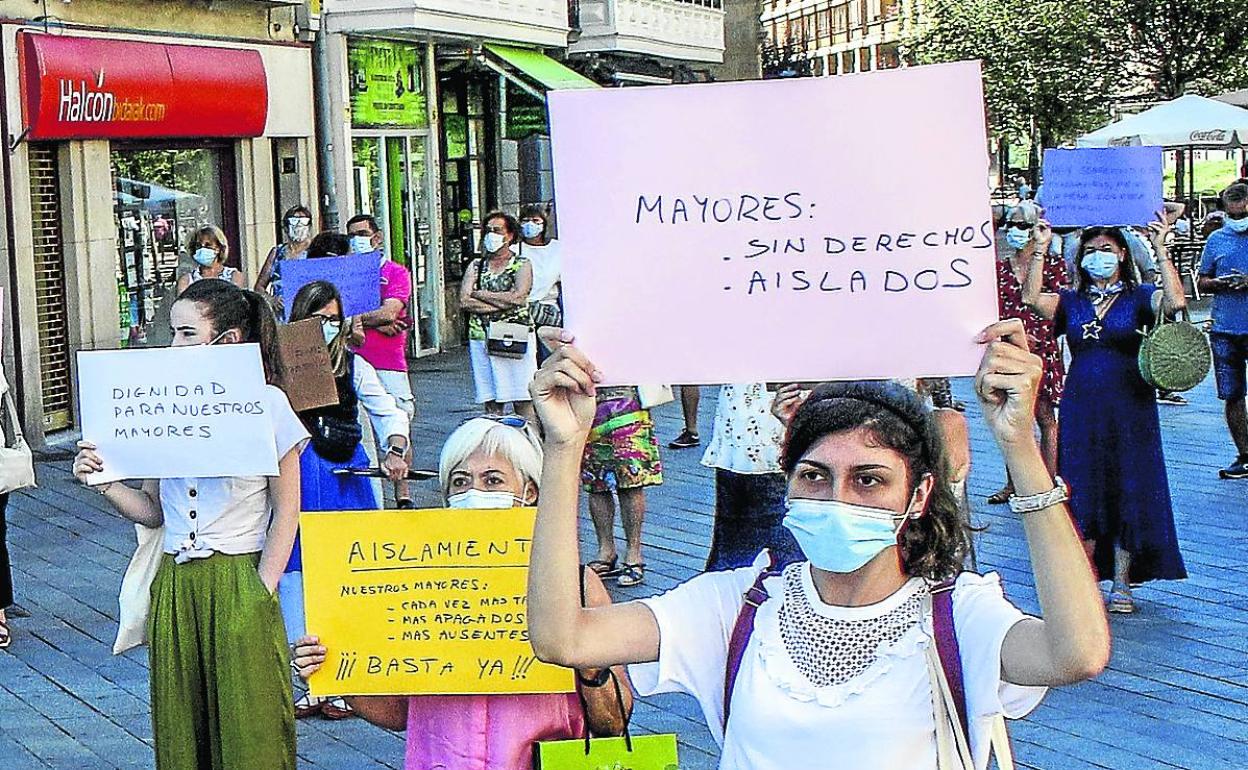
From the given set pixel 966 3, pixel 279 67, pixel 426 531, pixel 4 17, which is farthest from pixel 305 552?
pixel 966 3

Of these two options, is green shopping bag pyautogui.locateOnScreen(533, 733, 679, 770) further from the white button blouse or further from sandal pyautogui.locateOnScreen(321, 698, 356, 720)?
sandal pyautogui.locateOnScreen(321, 698, 356, 720)

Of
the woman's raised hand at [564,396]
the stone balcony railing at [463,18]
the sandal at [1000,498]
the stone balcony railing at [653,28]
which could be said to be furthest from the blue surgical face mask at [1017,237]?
the stone balcony railing at [653,28]

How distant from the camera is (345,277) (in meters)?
8.62

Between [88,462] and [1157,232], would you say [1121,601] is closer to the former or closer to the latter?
[1157,232]

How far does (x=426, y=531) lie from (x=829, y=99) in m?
1.44

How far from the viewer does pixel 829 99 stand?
300 centimetres

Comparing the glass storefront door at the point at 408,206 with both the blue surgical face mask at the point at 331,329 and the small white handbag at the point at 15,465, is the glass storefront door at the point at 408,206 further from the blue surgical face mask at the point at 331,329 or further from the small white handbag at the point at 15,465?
the blue surgical face mask at the point at 331,329

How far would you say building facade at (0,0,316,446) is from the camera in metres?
14.8

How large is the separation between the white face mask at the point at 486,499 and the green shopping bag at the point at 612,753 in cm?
54

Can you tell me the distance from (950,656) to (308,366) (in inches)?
151

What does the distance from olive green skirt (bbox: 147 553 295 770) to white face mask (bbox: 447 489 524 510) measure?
3.08 ft

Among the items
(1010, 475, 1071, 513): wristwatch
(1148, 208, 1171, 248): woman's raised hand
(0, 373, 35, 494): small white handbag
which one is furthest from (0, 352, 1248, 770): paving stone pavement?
(1010, 475, 1071, 513): wristwatch

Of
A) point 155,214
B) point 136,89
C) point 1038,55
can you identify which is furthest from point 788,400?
point 1038,55

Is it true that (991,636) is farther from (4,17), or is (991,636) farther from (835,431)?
(4,17)
